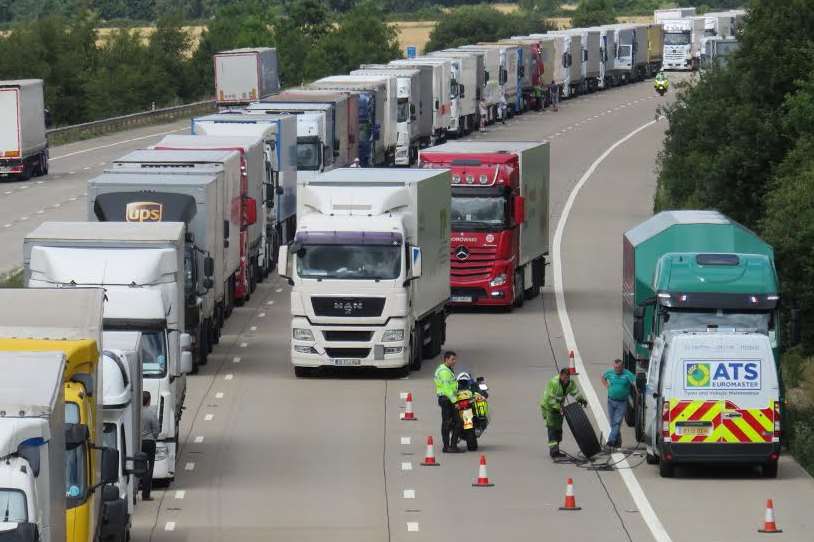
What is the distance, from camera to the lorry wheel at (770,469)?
88.1 feet

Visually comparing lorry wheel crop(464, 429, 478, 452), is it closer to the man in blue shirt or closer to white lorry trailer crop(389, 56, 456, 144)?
the man in blue shirt

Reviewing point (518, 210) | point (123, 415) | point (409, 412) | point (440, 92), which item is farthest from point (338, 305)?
point (440, 92)

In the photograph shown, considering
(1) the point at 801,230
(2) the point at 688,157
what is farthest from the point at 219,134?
(1) the point at 801,230

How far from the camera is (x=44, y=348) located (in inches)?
687

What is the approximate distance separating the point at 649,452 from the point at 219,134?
23546 mm

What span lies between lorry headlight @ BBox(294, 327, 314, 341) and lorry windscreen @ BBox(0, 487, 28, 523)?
20.0 metres

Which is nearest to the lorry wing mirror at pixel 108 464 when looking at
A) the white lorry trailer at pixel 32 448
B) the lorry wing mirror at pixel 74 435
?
the lorry wing mirror at pixel 74 435

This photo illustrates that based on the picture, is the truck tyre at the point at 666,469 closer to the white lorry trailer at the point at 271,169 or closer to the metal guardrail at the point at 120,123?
the white lorry trailer at the point at 271,169

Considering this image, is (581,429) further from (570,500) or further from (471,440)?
(570,500)

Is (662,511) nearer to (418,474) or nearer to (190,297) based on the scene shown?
(418,474)

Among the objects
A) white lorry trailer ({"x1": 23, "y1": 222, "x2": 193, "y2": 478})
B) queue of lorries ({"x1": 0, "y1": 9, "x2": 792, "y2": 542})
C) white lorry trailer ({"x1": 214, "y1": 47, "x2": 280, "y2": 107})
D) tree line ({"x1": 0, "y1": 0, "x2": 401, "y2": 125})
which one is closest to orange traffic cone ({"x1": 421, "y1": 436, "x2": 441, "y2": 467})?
queue of lorries ({"x1": 0, "y1": 9, "x2": 792, "y2": 542})

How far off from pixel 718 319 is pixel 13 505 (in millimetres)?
15328

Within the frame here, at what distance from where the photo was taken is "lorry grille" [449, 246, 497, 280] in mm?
42906

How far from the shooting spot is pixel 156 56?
393 feet
